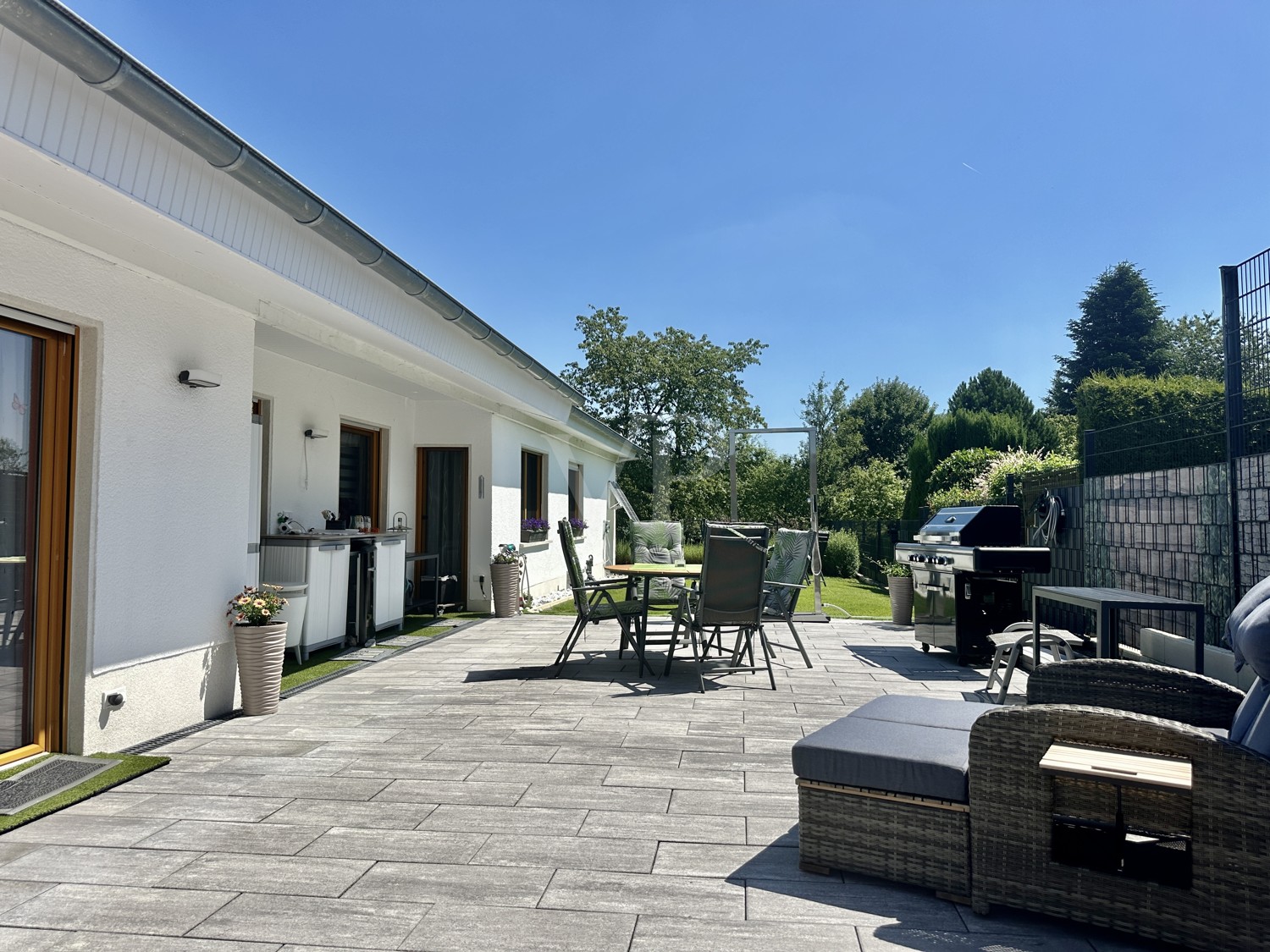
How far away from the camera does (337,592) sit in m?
6.98

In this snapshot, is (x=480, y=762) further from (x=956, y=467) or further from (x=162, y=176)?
(x=956, y=467)

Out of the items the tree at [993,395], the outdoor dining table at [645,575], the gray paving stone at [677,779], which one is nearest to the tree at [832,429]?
the tree at [993,395]

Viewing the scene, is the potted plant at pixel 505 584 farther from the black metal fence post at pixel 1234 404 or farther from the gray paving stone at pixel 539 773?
the black metal fence post at pixel 1234 404

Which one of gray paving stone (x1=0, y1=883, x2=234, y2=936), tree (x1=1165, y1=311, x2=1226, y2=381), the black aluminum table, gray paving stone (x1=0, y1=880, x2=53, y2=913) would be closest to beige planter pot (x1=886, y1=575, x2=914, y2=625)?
the black aluminum table

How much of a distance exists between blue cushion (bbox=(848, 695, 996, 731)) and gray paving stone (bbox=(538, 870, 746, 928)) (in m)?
0.83

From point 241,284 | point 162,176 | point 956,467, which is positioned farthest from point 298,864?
point 956,467

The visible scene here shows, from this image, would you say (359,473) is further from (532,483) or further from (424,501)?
(532,483)

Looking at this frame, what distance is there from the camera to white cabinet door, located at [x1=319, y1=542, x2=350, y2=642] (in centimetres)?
688

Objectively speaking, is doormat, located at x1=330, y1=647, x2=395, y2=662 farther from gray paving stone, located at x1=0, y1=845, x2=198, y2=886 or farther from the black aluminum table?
the black aluminum table

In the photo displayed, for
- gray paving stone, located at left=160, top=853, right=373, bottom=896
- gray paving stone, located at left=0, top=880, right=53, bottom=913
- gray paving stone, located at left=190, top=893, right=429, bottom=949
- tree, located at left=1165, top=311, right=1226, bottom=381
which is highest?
tree, located at left=1165, top=311, right=1226, bottom=381

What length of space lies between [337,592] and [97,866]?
448 cm

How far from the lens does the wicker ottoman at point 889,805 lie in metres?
2.34

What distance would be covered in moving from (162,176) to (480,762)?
2782mm

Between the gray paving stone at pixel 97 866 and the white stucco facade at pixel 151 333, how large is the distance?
50.3 inches
